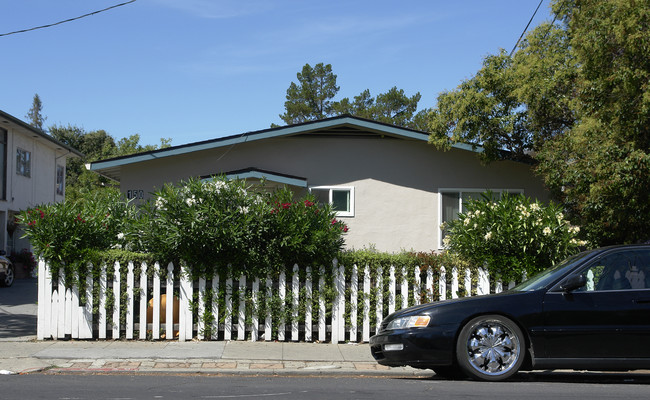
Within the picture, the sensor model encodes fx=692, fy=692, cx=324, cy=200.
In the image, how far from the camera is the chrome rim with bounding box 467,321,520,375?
7.26m

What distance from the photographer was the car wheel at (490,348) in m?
7.24

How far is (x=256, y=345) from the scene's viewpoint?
387 inches

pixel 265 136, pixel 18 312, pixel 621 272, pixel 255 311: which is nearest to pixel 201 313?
pixel 255 311

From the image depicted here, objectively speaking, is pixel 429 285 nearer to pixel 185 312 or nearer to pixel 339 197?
pixel 185 312

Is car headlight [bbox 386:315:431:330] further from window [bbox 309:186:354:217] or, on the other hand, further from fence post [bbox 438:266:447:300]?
window [bbox 309:186:354:217]

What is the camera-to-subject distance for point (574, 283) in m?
7.18

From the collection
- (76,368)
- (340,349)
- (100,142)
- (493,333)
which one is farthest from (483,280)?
(100,142)

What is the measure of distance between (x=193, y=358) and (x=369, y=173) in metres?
7.45

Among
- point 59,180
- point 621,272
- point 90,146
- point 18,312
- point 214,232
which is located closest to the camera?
point 621,272

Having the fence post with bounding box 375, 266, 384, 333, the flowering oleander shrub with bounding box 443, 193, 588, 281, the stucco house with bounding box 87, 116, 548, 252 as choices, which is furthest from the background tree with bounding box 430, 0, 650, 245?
the fence post with bounding box 375, 266, 384, 333

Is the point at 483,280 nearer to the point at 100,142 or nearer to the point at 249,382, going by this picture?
the point at 249,382

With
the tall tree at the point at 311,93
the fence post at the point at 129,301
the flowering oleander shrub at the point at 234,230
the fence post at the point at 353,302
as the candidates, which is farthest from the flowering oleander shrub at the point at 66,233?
the tall tree at the point at 311,93

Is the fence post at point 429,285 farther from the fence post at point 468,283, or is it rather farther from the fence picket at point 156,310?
the fence picket at point 156,310

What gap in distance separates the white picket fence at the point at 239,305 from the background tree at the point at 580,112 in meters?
3.10
